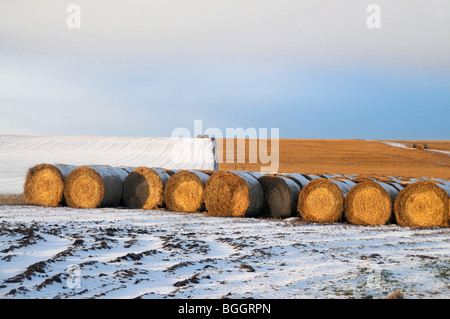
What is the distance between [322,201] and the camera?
11508mm

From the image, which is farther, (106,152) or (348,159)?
(348,159)

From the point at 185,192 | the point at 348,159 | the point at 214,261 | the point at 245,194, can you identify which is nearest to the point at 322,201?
the point at 245,194

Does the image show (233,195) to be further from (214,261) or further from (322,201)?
(214,261)

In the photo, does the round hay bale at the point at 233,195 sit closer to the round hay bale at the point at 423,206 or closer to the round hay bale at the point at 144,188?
the round hay bale at the point at 144,188

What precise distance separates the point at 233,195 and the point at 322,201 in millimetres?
2139

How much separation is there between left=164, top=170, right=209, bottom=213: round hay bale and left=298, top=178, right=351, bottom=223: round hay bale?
270 centimetres

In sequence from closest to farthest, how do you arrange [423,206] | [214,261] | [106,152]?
[214,261] < [423,206] < [106,152]

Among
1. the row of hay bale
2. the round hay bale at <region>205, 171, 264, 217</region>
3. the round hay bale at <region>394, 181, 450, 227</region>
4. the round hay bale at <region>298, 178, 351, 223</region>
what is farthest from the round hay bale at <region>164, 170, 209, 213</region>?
the round hay bale at <region>394, 181, 450, 227</region>

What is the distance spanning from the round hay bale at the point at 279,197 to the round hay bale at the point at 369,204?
1.45 metres

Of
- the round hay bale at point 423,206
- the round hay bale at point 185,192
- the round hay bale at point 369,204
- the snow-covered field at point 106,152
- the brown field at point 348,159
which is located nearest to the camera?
the round hay bale at point 423,206

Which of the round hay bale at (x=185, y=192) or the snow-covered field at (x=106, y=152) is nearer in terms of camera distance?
the round hay bale at (x=185, y=192)

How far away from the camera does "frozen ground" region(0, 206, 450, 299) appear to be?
16.0ft

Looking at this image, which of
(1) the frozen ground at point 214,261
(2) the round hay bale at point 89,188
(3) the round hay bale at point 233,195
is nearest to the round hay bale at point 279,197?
(3) the round hay bale at point 233,195

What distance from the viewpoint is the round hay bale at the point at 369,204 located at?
36.4 feet
